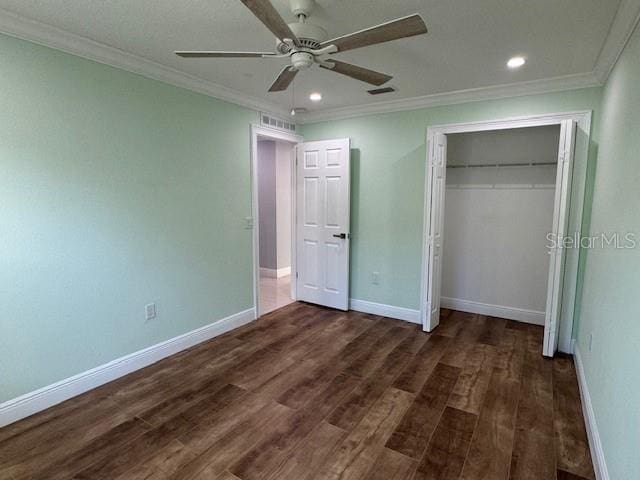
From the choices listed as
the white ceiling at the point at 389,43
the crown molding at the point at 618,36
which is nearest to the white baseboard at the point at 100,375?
the white ceiling at the point at 389,43

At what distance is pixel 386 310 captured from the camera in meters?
4.29

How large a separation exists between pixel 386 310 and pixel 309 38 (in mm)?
3232

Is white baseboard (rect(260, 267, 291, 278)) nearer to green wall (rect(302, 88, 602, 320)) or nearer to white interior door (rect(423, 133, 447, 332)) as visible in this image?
green wall (rect(302, 88, 602, 320))

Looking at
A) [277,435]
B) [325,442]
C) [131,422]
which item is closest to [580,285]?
[325,442]

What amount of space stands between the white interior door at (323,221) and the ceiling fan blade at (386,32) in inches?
94.2

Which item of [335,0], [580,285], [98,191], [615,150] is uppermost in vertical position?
[335,0]

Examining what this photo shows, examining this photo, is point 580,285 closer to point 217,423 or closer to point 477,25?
point 477,25

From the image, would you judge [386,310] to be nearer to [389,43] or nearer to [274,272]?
[274,272]

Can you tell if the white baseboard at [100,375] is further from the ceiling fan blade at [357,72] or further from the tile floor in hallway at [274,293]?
the ceiling fan blade at [357,72]

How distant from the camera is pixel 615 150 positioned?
7.42 ft

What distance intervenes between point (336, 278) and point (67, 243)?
2873 mm

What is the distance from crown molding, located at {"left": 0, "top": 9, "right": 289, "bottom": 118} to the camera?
213cm

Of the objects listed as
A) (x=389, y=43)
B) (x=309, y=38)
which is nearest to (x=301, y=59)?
(x=309, y=38)

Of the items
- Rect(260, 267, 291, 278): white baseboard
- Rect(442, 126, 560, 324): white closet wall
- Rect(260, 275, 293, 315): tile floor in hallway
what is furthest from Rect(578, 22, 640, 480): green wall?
Rect(260, 267, 291, 278): white baseboard
